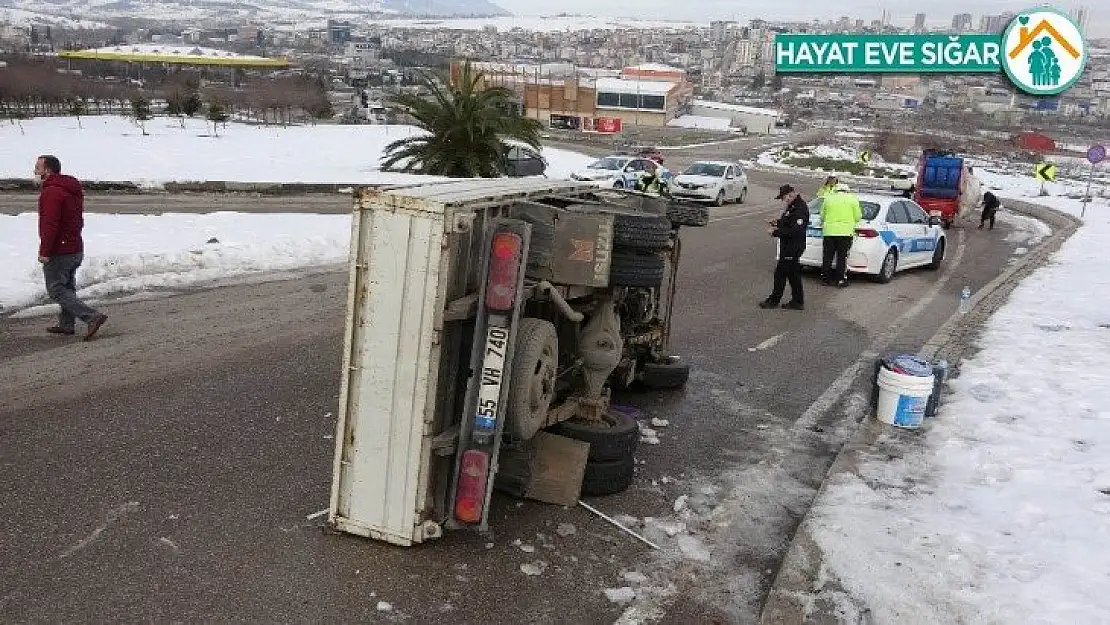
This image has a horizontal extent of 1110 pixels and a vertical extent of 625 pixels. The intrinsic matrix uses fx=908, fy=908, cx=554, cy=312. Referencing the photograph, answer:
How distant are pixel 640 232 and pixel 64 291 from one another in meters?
5.64

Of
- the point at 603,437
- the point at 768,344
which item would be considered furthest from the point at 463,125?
the point at 603,437

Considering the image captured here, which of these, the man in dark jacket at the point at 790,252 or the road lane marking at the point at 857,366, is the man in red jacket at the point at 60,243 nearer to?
the road lane marking at the point at 857,366

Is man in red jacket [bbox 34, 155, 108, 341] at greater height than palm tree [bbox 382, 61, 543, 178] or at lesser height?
lesser

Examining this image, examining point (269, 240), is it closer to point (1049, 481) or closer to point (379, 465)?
point (379, 465)

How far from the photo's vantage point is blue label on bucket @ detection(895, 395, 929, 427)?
673cm

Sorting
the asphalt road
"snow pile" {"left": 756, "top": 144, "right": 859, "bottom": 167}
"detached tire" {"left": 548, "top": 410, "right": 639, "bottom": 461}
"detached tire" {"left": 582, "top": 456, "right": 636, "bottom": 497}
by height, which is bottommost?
the asphalt road

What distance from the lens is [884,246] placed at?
46.5 ft

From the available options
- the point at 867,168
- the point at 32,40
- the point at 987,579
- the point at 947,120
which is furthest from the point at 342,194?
the point at 32,40

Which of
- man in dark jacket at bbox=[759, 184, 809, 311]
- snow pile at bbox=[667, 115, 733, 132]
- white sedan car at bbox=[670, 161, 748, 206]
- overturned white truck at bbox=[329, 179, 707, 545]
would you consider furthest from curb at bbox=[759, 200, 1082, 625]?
snow pile at bbox=[667, 115, 733, 132]

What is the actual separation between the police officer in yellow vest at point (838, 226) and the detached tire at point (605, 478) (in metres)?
8.70

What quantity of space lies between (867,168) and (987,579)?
51271 millimetres

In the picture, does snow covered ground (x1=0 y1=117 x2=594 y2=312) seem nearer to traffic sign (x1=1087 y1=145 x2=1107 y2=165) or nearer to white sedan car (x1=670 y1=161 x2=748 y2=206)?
white sedan car (x1=670 y1=161 x2=748 y2=206)

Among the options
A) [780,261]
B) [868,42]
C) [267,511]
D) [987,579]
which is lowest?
[267,511]

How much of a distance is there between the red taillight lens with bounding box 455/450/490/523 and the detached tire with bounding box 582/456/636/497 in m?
1.01
